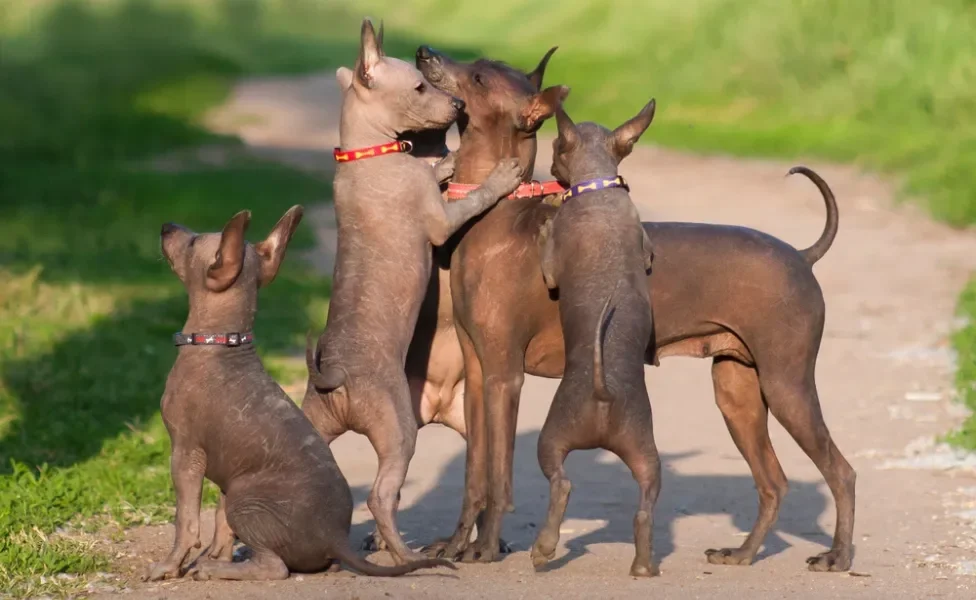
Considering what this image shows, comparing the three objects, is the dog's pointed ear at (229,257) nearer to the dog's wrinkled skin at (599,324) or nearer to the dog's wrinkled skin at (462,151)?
the dog's wrinkled skin at (462,151)

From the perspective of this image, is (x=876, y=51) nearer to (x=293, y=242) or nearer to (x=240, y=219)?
(x=293, y=242)

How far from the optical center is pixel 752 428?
7902mm

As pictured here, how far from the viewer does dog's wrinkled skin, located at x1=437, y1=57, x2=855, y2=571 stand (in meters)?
7.43

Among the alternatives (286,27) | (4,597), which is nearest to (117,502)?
(4,597)

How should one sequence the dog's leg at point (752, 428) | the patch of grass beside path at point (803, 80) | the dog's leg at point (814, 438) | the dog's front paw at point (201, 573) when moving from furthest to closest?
the patch of grass beside path at point (803, 80), the dog's leg at point (752, 428), the dog's leg at point (814, 438), the dog's front paw at point (201, 573)

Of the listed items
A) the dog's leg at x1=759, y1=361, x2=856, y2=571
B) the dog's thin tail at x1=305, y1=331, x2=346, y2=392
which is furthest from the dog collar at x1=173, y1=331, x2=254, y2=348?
the dog's leg at x1=759, y1=361, x2=856, y2=571

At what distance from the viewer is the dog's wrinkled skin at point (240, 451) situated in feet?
22.1

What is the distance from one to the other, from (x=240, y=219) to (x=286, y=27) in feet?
134

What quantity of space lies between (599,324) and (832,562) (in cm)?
165

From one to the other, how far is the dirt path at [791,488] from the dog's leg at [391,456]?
0.21 m

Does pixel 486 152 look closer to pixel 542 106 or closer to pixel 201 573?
pixel 542 106

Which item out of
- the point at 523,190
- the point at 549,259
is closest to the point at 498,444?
the point at 549,259

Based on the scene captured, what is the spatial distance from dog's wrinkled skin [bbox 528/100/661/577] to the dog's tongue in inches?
23.0

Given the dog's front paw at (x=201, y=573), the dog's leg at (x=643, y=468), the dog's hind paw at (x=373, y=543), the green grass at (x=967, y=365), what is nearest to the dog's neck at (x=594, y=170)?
the dog's leg at (x=643, y=468)
